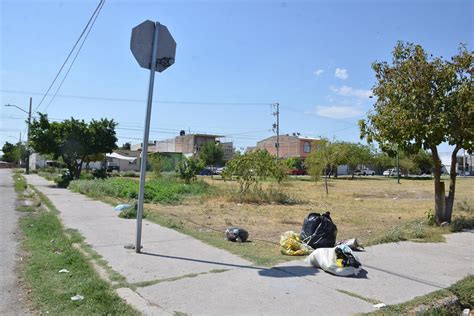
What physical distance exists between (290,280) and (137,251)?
2937 millimetres

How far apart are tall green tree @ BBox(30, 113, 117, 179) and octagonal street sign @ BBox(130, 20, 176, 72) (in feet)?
77.7

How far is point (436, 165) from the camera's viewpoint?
1112cm

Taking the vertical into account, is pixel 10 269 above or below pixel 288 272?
below

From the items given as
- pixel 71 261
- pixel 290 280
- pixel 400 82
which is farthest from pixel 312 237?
pixel 400 82

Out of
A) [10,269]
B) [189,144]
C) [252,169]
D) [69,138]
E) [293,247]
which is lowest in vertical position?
[10,269]

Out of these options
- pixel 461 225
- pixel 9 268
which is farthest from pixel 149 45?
pixel 461 225

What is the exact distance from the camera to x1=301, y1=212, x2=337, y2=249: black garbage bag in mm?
7578

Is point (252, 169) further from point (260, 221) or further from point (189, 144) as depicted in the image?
point (189, 144)

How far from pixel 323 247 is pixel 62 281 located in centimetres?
438

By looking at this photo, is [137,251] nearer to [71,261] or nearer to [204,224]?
[71,261]

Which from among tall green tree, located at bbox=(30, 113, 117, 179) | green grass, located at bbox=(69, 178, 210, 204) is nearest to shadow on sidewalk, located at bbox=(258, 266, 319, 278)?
green grass, located at bbox=(69, 178, 210, 204)

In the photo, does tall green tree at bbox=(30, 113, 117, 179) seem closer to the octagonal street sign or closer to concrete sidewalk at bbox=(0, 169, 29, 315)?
concrete sidewalk at bbox=(0, 169, 29, 315)

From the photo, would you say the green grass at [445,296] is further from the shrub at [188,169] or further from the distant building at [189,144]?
the distant building at [189,144]

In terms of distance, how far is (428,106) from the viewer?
9.90 meters
